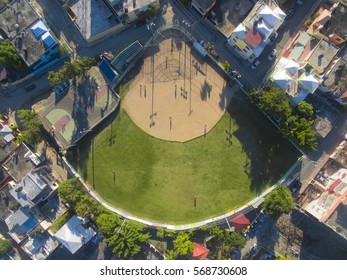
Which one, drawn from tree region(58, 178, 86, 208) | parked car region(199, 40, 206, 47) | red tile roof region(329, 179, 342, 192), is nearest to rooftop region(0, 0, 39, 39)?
tree region(58, 178, 86, 208)

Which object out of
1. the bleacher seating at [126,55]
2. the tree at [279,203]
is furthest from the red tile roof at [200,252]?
the bleacher seating at [126,55]

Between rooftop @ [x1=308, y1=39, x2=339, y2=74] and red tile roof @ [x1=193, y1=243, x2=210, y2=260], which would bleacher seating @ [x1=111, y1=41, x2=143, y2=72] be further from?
red tile roof @ [x1=193, y1=243, x2=210, y2=260]

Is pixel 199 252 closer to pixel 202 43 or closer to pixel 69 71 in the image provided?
pixel 202 43

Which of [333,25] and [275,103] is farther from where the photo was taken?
[333,25]

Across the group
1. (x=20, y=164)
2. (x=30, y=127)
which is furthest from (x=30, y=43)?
(x=20, y=164)

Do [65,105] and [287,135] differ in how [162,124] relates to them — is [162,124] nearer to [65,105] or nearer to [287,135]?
[65,105]
